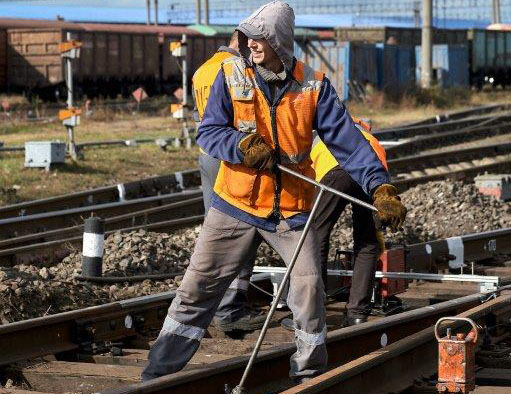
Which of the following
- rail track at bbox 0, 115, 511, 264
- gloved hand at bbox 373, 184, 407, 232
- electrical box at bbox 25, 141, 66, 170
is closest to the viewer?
gloved hand at bbox 373, 184, 407, 232

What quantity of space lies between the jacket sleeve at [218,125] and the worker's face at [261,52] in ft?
0.65

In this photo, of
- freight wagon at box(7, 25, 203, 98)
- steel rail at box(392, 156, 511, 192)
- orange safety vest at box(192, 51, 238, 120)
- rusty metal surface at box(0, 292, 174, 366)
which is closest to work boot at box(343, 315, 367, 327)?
rusty metal surface at box(0, 292, 174, 366)

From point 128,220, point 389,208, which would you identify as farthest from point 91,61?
point 389,208

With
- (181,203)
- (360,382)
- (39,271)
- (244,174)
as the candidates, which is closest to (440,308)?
(360,382)

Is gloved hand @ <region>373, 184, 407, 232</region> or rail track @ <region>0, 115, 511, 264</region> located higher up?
gloved hand @ <region>373, 184, 407, 232</region>

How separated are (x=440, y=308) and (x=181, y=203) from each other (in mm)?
6642

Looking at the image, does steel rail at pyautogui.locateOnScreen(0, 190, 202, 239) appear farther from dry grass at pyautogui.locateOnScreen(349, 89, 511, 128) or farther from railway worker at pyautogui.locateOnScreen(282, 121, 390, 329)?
dry grass at pyautogui.locateOnScreen(349, 89, 511, 128)

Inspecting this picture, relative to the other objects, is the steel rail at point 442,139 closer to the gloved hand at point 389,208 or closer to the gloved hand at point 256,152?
the gloved hand at point 389,208

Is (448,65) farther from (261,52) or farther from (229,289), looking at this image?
(261,52)

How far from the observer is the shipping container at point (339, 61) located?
36438 mm

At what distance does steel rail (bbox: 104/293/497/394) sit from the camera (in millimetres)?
5711

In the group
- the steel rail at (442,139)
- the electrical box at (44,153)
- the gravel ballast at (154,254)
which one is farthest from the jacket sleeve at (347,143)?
the steel rail at (442,139)

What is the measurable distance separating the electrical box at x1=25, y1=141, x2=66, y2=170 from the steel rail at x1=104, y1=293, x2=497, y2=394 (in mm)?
10658

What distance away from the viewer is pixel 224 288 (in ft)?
19.9
